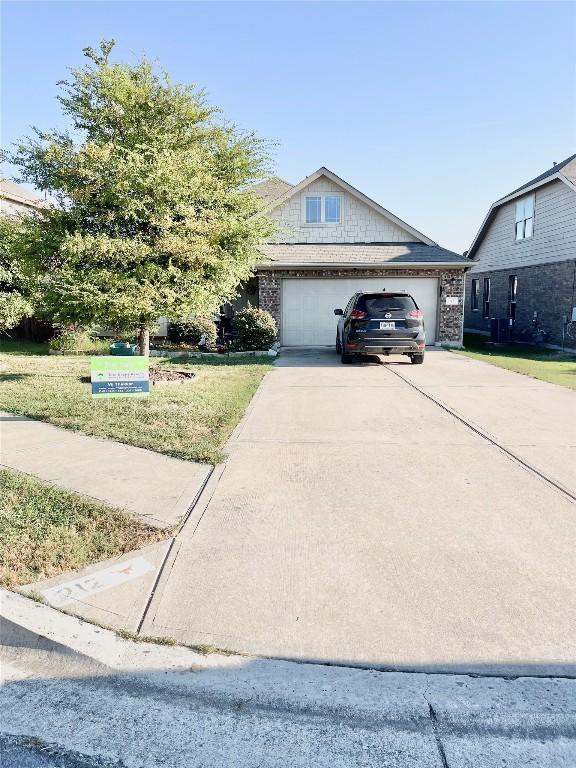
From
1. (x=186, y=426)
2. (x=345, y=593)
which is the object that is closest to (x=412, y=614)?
(x=345, y=593)

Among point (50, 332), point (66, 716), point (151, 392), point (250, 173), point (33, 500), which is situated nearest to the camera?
point (66, 716)

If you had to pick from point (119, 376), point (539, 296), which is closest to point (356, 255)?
point (539, 296)

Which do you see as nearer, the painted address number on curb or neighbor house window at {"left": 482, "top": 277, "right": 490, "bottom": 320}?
the painted address number on curb

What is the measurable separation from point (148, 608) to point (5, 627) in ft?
2.42

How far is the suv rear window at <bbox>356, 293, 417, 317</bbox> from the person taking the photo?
13.2m

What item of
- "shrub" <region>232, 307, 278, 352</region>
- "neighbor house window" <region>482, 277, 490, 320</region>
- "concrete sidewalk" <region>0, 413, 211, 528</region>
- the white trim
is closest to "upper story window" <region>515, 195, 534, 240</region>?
"neighbor house window" <region>482, 277, 490, 320</region>

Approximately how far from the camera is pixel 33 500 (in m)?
4.45

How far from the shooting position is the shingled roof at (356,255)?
59.4 ft

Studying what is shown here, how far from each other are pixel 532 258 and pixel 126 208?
17.3 m

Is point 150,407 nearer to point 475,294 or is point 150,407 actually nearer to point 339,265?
point 339,265

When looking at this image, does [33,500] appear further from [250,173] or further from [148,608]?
[250,173]

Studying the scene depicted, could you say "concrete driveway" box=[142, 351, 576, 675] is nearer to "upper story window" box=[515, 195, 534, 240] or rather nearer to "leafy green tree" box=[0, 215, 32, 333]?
"leafy green tree" box=[0, 215, 32, 333]

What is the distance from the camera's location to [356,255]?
61.2 feet

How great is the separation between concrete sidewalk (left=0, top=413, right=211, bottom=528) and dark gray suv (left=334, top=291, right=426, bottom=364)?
823cm
